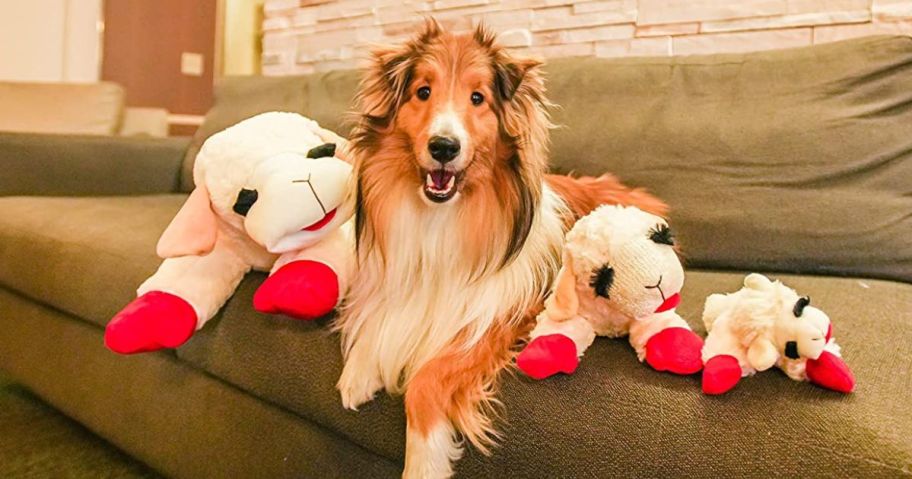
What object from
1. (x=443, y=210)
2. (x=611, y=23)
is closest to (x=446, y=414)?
(x=443, y=210)

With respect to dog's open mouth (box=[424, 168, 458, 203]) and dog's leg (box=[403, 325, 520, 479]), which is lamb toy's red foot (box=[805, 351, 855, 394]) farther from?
dog's open mouth (box=[424, 168, 458, 203])

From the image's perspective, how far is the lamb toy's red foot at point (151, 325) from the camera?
1.35 meters

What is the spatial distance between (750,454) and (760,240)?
0.93 metres

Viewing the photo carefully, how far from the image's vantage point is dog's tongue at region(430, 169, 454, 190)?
4.27ft

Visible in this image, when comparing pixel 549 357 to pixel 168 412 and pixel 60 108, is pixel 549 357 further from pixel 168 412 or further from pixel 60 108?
pixel 60 108

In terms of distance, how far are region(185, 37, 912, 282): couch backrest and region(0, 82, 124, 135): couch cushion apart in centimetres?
258

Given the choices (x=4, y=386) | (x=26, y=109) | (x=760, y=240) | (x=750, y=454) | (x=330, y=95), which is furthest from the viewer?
(x=26, y=109)

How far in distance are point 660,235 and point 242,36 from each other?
378 cm

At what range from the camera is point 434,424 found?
112 cm

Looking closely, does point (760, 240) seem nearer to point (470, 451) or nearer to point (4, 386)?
point (470, 451)

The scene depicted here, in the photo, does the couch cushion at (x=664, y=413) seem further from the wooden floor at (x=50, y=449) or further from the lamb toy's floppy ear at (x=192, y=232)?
the wooden floor at (x=50, y=449)

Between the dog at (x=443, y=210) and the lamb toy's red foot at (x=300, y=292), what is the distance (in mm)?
57

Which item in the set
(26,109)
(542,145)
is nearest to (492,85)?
(542,145)

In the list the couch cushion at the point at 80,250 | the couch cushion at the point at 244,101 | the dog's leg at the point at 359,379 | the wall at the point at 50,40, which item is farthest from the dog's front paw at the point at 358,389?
the wall at the point at 50,40
